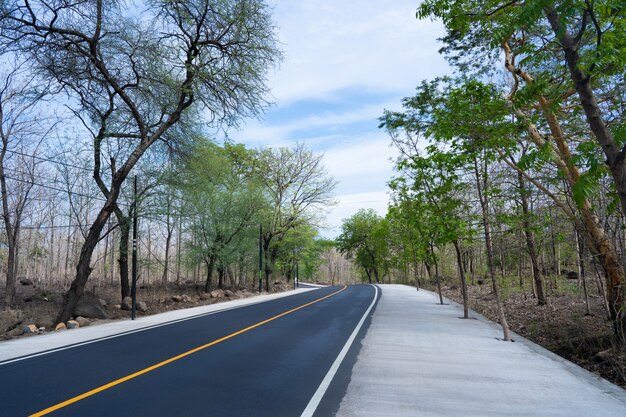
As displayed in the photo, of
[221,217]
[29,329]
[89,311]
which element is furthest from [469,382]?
[221,217]

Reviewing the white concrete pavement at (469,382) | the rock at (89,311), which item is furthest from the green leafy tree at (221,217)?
the white concrete pavement at (469,382)

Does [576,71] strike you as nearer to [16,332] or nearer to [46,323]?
[16,332]

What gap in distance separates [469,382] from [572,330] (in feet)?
25.4

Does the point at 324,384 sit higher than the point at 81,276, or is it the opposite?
the point at 81,276

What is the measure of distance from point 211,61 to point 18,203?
13448 mm

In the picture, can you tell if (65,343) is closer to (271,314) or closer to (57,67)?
(271,314)

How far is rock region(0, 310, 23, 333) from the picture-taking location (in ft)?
42.0

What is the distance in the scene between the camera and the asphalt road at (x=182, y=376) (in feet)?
16.6

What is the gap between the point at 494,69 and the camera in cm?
1275

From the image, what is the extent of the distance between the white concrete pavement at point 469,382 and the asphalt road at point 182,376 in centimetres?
47

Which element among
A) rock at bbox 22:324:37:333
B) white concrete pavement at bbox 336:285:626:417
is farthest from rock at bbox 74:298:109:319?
white concrete pavement at bbox 336:285:626:417

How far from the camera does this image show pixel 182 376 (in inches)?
255

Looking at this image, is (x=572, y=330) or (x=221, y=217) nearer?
(x=572, y=330)

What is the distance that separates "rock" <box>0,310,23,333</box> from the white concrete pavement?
10.9 metres
